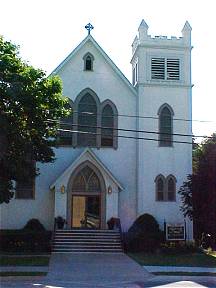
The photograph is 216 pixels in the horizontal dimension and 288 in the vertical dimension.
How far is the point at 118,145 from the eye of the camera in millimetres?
34969

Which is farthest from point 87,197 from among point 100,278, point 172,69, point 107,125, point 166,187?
point 100,278

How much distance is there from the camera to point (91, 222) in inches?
1328

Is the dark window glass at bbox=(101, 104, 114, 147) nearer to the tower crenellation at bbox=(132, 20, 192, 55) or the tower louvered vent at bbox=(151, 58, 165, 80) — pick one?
the tower louvered vent at bbox=(151, 58, 165, 80)

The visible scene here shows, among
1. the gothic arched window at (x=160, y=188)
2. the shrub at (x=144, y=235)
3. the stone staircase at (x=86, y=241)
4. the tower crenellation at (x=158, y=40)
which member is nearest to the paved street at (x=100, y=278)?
the stone staircase at (x=86, y=241)

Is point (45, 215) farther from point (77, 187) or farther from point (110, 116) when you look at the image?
point (110, 116)

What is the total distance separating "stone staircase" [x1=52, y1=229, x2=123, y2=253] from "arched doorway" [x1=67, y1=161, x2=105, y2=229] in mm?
1667

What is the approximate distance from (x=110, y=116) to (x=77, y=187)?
524 centimetres

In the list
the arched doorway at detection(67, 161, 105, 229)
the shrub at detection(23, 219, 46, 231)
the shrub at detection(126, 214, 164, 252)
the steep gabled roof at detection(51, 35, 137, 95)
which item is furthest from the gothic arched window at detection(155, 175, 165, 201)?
the shrub at detection(23, 219, 46, 231)

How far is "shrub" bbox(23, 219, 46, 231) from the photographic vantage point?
3259cm

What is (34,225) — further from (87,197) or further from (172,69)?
(172,69)

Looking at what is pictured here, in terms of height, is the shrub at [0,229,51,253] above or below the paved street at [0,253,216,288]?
above

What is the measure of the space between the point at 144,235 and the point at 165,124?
809 centimetres

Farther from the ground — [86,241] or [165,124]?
[165,124]

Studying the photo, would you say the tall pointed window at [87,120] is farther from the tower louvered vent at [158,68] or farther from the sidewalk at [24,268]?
the sidewalk at [24,268]
